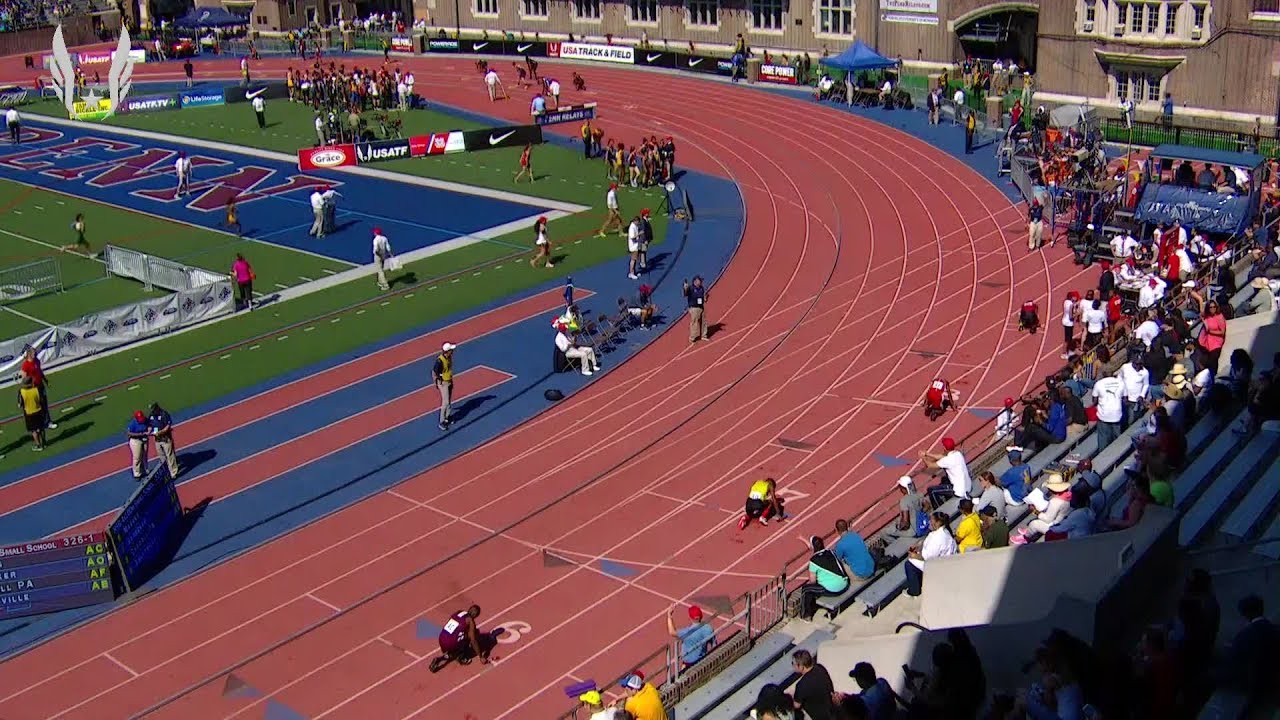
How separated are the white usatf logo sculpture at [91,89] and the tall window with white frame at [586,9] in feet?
78.1

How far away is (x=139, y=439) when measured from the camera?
22953 millimetres

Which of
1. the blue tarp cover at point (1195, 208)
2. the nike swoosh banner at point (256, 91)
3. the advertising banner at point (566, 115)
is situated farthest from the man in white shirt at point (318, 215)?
the nike swoosh banner at point (256, 91)

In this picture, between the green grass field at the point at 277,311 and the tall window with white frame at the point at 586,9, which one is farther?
the tall window with white frame at the point at 586,9

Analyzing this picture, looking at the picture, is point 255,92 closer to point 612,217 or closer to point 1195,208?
point 612,217

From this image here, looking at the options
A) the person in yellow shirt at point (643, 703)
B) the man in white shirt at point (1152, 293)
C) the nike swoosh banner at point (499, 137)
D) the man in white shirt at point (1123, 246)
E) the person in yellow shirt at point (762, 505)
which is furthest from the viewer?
the nike swoosh banner at point (499, 137)

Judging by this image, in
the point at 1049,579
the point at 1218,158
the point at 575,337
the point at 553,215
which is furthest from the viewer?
the point at 553,215

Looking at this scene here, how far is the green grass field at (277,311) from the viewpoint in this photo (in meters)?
26.9

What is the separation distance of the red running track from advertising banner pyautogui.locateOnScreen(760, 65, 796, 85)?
23.2 meters

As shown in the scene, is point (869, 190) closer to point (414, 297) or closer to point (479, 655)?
point (414, 297)

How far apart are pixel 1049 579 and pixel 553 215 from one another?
26790 millimetres

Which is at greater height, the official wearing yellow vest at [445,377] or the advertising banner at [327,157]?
the advertising banner at [327,157]

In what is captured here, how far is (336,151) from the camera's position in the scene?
4650 centimetres

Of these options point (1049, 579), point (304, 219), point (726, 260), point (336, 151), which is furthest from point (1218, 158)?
point (336, 151)

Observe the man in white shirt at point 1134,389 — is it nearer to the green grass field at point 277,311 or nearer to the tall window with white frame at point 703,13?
the green grass field at point 277,311
